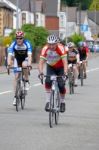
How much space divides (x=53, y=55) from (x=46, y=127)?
61.5 inches

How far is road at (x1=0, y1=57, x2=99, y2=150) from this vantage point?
12.2 metres

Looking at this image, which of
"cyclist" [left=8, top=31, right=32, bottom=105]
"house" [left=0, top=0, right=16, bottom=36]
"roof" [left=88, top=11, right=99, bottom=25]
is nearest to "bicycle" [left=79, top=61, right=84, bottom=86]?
"cyclist" [left=8, top=31, right=32, bottom=105]

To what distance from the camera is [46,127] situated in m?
14.7

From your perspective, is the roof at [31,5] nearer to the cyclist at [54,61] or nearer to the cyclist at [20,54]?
the cyclist at [20,54]

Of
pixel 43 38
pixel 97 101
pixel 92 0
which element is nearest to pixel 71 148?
pixel 97 101

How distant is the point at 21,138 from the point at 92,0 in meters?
173

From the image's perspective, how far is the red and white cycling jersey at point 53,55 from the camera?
15.2 m

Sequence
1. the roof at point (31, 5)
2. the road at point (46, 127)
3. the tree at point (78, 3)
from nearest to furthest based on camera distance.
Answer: the road at point (46, 127) → the roof at point (31, 5) → the tree at point (78, 3)

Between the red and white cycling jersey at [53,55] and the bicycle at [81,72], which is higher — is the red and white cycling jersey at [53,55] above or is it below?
above

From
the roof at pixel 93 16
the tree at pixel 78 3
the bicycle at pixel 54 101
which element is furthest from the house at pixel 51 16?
the bicycle at pixel 54 101

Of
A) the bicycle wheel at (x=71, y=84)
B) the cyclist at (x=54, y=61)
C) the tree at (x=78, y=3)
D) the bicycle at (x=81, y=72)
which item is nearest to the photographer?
the cyclist at (x=54, y=61)

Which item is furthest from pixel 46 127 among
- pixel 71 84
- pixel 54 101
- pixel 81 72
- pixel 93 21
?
pixel 93 21

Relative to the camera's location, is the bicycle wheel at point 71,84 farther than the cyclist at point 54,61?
Yes

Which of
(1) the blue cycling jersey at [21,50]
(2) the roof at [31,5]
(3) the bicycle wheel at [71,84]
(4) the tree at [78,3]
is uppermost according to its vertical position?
(1) the blue cycling jersey at [21,50]
